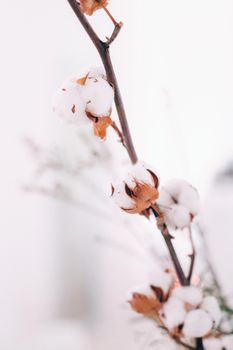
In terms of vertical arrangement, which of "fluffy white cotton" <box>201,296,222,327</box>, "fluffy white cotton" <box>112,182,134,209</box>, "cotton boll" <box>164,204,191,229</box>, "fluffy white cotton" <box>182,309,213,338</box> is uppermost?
"fluffy white cotton" <box>112,182,134,209</box>

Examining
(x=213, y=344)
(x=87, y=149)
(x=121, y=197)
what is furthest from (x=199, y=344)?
(x=87, y=149)

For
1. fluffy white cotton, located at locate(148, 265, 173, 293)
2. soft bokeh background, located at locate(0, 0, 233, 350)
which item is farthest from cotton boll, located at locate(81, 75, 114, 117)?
soft bokeh background, located at locate(0, 0, 233, 350)

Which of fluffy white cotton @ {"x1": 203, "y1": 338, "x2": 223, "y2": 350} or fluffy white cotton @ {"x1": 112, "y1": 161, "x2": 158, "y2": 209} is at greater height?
fluffy white cotton @ {"x1": 112, "y1": 161, "x2": 158, "y2": 209}

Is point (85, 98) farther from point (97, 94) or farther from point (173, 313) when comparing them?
point (173, 313)

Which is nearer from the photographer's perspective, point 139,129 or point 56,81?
point 139,129

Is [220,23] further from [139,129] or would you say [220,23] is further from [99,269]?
[99,269]

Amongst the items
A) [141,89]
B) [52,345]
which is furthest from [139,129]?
[52,345]

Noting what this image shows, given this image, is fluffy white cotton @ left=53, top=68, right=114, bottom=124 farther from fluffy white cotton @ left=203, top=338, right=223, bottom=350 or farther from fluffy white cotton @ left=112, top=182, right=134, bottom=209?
fluffy white cotton @ left=203, top=338, right=223, bottom=350
